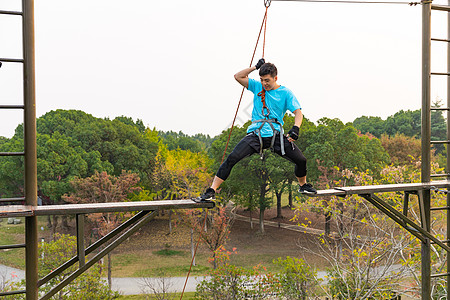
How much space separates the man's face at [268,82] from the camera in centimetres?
407

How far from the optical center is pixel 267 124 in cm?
415

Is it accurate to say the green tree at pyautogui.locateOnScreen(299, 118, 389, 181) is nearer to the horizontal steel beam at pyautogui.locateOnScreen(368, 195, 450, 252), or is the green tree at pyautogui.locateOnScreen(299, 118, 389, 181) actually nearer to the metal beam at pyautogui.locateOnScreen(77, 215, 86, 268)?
the horizontal steel beam at pyautogui.locateOnScreen(368, 195, 450, 252)

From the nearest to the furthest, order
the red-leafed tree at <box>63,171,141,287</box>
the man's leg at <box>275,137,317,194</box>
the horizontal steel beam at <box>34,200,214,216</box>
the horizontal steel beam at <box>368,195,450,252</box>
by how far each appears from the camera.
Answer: the horizontal steel beam at <box>34,200,214,216</box>, the man's leg at <box>275,137,317,194</box>, the horizontal steel beam at <box>368,195,450,252</box>, the red-leafed tree at <box>63,171,141,287</box>

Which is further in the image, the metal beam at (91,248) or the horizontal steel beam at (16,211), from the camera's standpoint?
the metal beam at (91,248)

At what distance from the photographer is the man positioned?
4090mm

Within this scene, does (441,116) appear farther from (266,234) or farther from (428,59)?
(428,59)

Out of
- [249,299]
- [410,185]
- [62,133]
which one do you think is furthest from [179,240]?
[410,185]

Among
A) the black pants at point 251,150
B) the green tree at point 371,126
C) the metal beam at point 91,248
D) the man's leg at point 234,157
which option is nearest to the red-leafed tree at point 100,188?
the metal beam at point 91,248

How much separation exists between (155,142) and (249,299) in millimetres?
12031

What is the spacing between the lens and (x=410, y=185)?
5.07 meters

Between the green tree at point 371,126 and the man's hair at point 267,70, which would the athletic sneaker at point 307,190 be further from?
the green tree at point 371,126

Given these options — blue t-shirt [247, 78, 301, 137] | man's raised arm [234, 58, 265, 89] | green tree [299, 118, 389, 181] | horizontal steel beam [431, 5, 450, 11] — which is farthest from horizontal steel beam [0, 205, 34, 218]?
green tree [299, 118, 389, 181]

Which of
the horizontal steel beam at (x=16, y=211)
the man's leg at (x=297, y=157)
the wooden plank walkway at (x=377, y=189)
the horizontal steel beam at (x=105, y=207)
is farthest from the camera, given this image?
the wooden plank walkway at (x=377, y=189)

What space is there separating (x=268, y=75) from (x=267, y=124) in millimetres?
464
